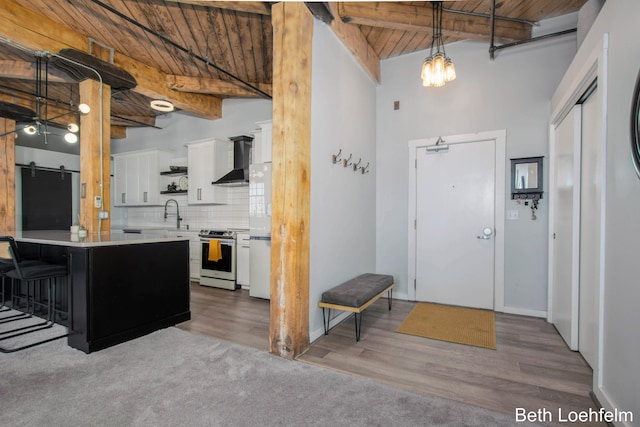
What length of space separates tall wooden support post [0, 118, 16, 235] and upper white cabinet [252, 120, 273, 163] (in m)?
4.44

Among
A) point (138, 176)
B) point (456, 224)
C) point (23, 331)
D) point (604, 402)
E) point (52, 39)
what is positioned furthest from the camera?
point (138, 176)

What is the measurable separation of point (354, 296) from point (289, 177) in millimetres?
1242

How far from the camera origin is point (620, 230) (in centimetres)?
167

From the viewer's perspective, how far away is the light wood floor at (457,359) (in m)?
2.03

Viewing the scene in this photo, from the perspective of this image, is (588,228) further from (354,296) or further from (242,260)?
(242,260)

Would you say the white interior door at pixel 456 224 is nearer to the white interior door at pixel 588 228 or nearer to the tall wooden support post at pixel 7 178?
the white interior door at pixel 588 228

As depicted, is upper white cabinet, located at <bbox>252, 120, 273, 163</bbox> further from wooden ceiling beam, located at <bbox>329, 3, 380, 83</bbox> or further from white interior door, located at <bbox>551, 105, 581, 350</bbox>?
white interior door, located at <bbox>551, 105, 581, 350</bbox>

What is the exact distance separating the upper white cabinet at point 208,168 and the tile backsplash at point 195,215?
0.26 m

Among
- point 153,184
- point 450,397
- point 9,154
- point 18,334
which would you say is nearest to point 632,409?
point 450,397

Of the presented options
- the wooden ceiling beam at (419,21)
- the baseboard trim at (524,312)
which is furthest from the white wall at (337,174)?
the baseboard trim at (524,312)

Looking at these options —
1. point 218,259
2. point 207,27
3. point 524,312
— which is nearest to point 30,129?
point 207,27

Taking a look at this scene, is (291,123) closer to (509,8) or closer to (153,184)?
(509,8)

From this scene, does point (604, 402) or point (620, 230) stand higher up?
point (620, 230)

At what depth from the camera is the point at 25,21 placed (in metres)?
3.17
